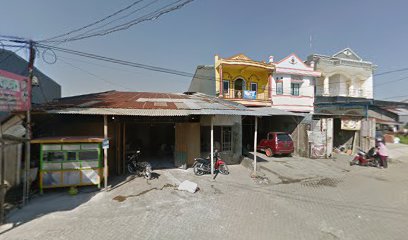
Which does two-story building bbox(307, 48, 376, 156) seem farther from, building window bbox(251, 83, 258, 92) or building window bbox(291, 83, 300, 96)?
building window bbox(251, 83, 258, 92)

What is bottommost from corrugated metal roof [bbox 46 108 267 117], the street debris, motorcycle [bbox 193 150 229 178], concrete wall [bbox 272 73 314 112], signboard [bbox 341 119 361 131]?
the street debris

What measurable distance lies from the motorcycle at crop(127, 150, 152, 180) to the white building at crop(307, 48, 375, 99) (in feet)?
58.3

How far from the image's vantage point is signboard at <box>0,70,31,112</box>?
548 centimetres

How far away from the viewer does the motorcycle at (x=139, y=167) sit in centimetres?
873

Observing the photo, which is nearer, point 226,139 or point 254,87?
point 226,139

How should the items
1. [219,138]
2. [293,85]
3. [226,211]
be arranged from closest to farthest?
[226,211], [219,138], [293,85]

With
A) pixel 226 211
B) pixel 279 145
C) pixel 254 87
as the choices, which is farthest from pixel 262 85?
pixel 226 211

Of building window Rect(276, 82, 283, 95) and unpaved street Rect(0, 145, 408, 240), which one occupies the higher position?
building window Rect(276, 82, 283, 95)

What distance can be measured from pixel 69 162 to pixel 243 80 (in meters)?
13.8

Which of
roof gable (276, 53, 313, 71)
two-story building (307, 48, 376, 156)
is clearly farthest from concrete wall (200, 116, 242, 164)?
roof gable (276, 53, 313, 71)

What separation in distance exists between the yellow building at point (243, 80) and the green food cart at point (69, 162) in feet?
34.6

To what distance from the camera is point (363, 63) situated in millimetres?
21391

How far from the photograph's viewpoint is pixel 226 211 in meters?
5.82

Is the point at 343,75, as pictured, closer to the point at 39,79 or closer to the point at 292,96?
the point at 292,96
